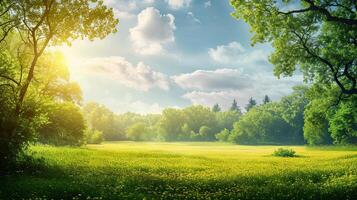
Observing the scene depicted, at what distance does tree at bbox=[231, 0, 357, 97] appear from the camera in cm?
3053

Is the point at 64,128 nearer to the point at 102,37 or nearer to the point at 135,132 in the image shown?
the point at 102,37

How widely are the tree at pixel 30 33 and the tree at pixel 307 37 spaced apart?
10.9m

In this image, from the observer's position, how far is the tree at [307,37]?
30.5 m

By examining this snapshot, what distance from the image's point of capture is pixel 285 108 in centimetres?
17275

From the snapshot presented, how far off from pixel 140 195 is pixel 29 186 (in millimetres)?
5622

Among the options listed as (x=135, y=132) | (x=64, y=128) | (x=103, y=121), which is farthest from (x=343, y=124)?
(x=135, y=132)

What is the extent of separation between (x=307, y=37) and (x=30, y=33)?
23.0 m

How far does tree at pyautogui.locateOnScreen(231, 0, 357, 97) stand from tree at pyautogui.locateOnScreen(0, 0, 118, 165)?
1089cm

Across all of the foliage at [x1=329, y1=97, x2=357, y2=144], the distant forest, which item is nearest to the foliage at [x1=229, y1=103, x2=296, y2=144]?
the distant forest

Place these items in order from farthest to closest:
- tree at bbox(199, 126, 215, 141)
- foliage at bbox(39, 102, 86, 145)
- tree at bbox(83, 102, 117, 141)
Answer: tree at bbox(199, 126, 215, 141), tree at bbox(83, 102, 117, 141), foliage at bbox(39, 102, 86, 145)

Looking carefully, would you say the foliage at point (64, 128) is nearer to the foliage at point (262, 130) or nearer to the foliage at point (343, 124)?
the foliage at point (343, 124)

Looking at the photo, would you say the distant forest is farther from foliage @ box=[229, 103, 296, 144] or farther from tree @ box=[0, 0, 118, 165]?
tree @ box=[0, 0, 118, 165]

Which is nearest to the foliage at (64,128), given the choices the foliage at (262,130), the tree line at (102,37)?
the tree line at (102,37)

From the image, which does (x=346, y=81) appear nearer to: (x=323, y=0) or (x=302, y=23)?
(x=302, y=23)
